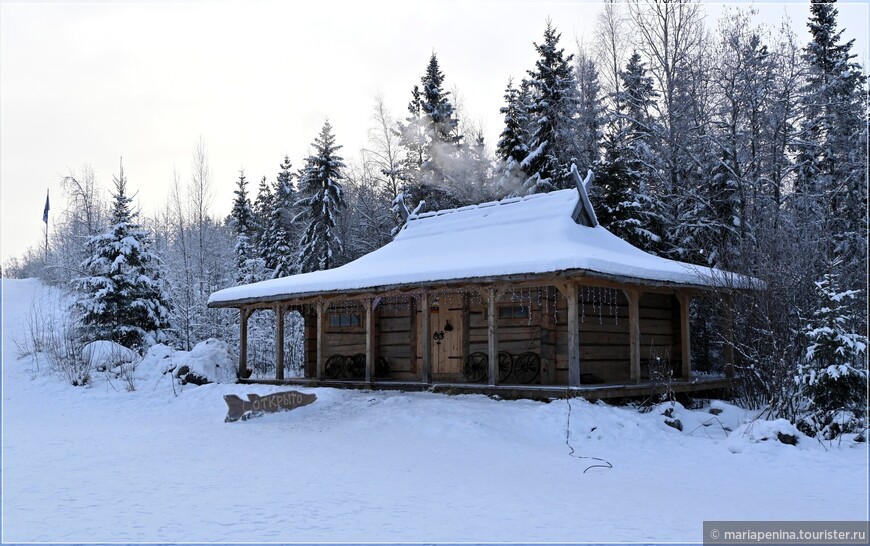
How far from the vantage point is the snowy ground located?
6031 millimetres

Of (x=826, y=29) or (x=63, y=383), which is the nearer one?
(x=63, y=383)

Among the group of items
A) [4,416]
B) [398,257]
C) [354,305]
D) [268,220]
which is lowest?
[4,416]

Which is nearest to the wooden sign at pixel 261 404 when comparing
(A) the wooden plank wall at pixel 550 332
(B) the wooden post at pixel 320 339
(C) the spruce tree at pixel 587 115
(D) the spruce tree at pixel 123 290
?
(B) the wooden post at pixel 320 339

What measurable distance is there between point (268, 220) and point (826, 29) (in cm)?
3162

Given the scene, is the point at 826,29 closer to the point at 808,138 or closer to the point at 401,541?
the point at 808,138

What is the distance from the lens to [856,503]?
23.8ft

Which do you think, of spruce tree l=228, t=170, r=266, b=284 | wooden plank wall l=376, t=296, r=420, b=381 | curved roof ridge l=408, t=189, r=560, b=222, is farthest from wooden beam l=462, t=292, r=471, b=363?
spruce tree l=228, t=170, r=266, b=284

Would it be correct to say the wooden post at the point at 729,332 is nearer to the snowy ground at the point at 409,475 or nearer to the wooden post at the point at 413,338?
the snowy ground at the point at 409,475

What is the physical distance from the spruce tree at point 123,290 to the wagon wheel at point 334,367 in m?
7.95

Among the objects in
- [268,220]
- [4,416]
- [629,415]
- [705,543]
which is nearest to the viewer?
[705,543]

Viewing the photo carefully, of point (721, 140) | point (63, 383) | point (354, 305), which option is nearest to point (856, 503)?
point (354, 305)

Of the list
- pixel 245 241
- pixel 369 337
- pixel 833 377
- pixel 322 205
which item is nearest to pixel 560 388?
pixel 833 377

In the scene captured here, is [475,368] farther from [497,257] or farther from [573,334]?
[573,334]

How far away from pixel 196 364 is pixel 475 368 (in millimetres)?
8438
